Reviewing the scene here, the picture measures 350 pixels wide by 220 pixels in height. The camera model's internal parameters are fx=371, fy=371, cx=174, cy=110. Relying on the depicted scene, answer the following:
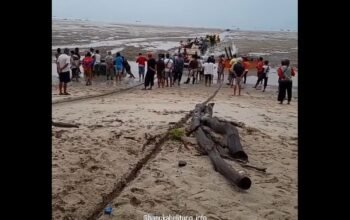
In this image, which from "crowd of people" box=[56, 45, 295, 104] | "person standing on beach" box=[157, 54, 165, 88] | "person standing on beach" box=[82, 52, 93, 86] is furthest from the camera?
"person standing on beach" box=[157, 54, 165, 88]

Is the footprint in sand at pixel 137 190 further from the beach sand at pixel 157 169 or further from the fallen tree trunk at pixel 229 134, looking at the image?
the fallen tree trunk at pixel 229 134

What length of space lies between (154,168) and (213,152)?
1233 millimetres

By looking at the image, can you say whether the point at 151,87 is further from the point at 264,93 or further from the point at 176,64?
the point at 264,93

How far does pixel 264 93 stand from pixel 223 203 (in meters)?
13.4

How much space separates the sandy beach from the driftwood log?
12cm

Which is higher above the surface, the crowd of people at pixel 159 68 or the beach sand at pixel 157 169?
the crowd of people at pixel 159 68

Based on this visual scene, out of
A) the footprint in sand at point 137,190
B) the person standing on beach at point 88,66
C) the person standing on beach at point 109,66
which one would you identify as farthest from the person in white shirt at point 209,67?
the footprint in sand at point 137,190

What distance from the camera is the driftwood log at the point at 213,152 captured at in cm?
547

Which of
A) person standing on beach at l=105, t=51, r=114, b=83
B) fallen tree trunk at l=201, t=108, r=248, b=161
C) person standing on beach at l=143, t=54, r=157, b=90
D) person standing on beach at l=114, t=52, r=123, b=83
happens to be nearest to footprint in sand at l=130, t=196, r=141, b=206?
fallen tree trunk at l=201, t=108, r=248, b=161

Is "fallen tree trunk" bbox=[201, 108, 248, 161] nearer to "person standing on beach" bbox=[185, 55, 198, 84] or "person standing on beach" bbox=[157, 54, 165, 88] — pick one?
"person standing on beach" bbox=[157, 54, 165, 88]

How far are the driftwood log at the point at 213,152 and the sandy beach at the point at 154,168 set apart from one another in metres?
0.12

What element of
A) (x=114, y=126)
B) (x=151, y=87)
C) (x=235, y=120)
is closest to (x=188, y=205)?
(x=114, y=126)

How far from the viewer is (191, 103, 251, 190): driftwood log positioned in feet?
18.0
